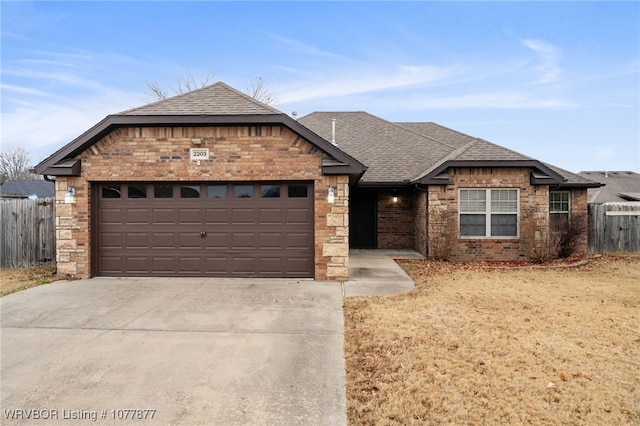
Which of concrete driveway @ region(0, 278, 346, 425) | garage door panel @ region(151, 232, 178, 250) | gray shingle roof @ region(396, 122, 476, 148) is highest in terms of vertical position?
gray shingle roof @ region(396, 122, 476, 148)

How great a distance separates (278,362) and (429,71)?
2043 cm

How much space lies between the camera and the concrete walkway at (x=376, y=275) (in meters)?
7.65

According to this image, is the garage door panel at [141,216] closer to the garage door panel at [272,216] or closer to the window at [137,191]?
the window at [137,191]

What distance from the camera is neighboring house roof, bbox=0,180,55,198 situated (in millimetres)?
31500

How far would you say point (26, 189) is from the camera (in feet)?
107

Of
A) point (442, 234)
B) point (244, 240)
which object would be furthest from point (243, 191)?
point (442, 234)

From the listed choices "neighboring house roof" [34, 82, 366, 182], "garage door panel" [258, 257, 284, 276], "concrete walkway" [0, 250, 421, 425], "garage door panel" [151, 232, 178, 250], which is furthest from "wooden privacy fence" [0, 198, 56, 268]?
"garage door panel" [258, 257, 284, 276]

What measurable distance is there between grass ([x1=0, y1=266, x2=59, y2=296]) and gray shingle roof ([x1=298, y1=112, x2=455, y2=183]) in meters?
9.93

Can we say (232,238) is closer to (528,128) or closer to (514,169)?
(514,169)

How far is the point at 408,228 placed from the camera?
1466 centimetres

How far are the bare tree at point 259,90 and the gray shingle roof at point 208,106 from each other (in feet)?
64.2

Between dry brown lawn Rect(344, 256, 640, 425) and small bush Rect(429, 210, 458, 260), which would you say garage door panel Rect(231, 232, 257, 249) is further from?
small bush Rect(429, 210, 458, 260)

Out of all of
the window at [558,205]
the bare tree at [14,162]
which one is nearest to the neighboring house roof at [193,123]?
the window at [558,205]

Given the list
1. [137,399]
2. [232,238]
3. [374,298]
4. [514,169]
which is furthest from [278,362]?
[514,169]
